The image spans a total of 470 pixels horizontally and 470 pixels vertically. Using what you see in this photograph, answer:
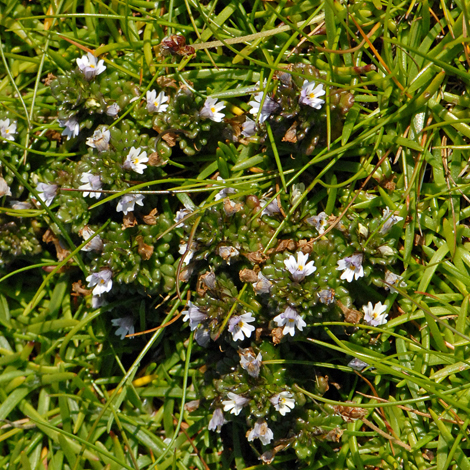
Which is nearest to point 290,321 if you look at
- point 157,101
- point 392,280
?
point 392,280

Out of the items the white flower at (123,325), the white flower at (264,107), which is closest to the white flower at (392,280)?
the white flower at (264,107)

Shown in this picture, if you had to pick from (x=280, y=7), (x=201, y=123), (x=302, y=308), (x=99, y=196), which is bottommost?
(x=302, y=308)

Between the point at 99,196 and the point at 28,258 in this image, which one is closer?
the point at 99,196

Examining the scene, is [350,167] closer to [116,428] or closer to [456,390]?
[456,390]

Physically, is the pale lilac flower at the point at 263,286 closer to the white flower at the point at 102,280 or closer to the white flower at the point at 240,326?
the white flower at the point at 240,326

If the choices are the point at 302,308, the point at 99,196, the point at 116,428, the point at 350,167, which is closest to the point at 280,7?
the point at 350,167

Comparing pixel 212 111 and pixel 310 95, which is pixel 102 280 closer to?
pixel 212 111
